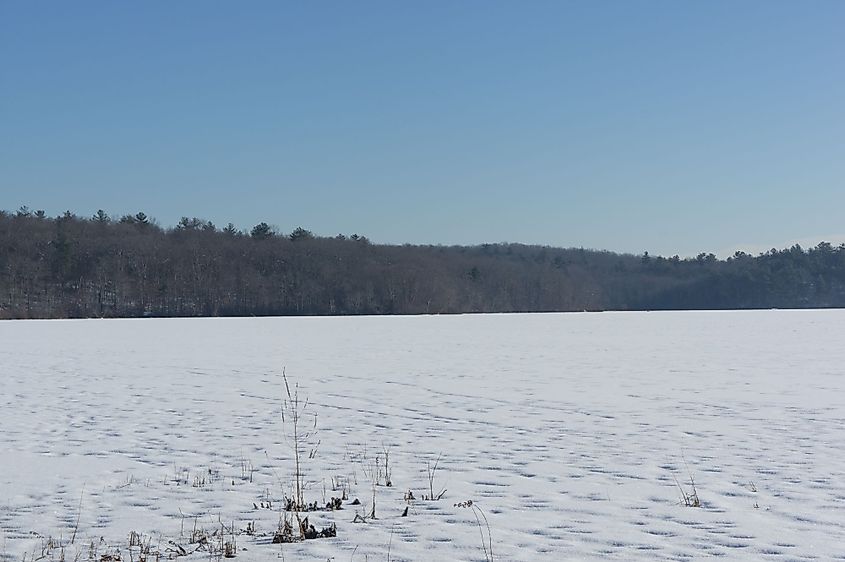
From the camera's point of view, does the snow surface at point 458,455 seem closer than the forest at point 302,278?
Yes

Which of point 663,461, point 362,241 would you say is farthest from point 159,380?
point 362,241

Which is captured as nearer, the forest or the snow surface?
the snow surface

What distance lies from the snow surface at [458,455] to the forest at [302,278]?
71404mm

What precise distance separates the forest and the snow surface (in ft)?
234

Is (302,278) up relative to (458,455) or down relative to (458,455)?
up

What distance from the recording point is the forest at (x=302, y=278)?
97.9 metres

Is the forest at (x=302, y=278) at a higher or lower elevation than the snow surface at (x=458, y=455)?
higher

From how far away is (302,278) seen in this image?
110 meters

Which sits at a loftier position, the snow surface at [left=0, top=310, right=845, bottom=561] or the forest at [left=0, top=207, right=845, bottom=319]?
the forest at [left=0, top=207, right=845, bottom=319]

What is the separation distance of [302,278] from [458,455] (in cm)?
10156

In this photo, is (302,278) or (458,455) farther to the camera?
(302,278)

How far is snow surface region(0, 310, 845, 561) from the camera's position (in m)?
5.88

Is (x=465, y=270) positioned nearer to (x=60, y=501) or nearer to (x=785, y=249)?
(x=785, y=249)

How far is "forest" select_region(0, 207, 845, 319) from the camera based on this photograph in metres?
97.9
